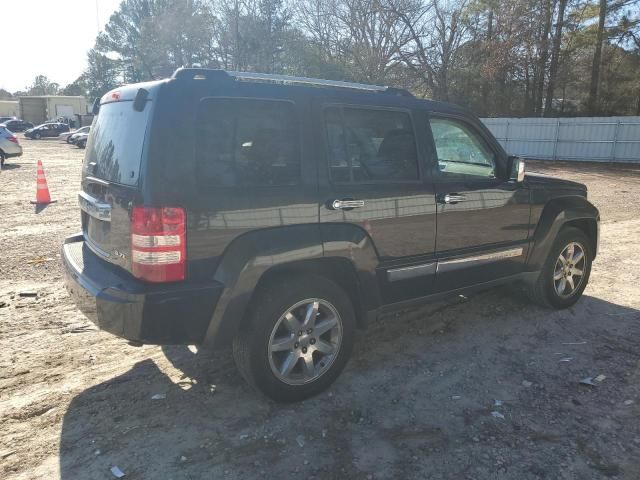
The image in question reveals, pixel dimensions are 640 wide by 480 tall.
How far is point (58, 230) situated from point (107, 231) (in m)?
5.99

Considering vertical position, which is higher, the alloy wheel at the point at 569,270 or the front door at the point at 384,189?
the front door at the point at 384,189

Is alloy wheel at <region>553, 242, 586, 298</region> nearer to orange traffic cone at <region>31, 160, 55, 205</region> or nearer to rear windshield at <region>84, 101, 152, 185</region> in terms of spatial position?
rear windshield at <region>84, 101, 152, 185</region>

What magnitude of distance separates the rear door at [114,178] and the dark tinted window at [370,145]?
1.21m

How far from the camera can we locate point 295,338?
129 inches

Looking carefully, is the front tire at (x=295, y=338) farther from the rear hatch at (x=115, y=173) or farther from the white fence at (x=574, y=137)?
the white fence at (x=574, y=137)

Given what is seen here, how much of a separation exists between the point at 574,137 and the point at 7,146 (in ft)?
81.5

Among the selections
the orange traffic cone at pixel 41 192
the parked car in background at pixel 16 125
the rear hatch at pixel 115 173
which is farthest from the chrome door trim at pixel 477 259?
the parked car in background at pixel 16 125

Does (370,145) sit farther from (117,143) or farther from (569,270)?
(569,270)

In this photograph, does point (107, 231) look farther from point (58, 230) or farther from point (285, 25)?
point (285, 25)

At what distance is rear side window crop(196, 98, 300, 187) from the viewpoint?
9.47 feet

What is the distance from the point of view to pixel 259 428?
10.1 ft

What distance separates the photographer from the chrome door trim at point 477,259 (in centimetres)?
399

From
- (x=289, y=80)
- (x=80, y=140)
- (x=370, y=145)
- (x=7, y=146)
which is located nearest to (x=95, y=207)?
(x=289, y=80)

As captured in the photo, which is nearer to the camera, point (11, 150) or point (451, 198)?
point (451, 198)
